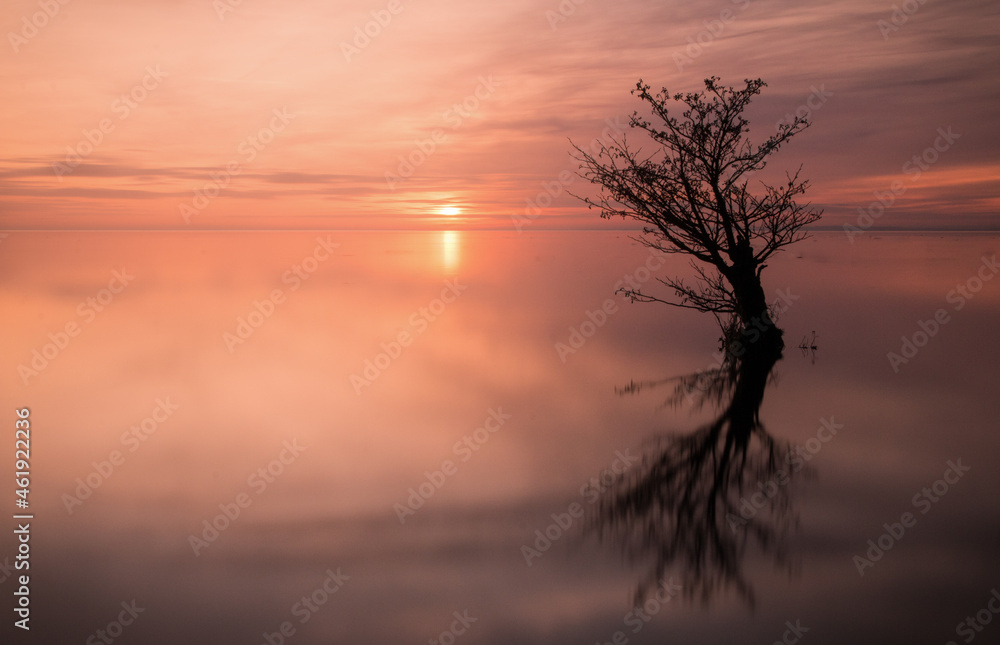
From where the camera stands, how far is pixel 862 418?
480 inches

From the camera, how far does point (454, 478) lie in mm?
9688

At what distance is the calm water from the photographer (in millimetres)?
6332

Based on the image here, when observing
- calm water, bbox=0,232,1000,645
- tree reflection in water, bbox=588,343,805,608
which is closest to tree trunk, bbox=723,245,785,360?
calm water, bbox=0,232,1000,645


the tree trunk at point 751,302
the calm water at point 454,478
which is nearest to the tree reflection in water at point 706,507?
the calm water at point 454,478

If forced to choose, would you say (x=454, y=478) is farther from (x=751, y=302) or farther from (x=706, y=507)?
(x=751, y=302)

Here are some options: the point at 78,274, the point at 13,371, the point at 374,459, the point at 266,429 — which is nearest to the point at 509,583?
the point at 374,459

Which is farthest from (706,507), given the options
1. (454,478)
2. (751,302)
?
(751,302)

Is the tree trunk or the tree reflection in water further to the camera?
the tree trunk

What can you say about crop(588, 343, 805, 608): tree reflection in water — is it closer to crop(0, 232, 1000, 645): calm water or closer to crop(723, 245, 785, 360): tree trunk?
crop(0, 232, 1000, 645): calm water

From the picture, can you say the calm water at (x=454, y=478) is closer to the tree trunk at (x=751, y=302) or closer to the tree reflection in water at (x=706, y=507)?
the tree reflection in water at (x=706, y=507)

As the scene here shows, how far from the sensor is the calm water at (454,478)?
249 inches

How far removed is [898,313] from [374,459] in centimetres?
2049

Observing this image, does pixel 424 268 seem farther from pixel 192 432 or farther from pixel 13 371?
pixel 192 432

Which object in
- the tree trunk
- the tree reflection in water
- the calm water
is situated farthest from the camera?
the tree trunk
